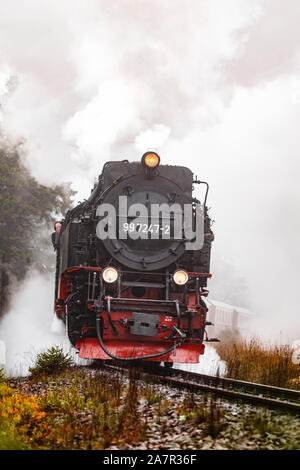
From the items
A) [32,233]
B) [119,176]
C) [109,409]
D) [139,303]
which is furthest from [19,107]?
[109,409]

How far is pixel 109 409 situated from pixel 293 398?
6.80 feet

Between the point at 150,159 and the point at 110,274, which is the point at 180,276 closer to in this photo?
the point at 110,274

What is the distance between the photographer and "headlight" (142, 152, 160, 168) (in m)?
8.22

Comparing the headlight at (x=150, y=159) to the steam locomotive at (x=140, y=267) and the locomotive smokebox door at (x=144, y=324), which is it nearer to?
the steam locomotive at (x=140, y=267)

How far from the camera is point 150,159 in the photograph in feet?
27.1

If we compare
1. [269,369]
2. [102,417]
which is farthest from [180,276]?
[102,417]

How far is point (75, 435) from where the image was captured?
14.0 feet

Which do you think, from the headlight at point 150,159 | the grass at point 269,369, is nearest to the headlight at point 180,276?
the grass at point 269,369

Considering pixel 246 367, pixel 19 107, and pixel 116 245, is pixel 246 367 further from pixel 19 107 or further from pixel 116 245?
pixel 19 107
